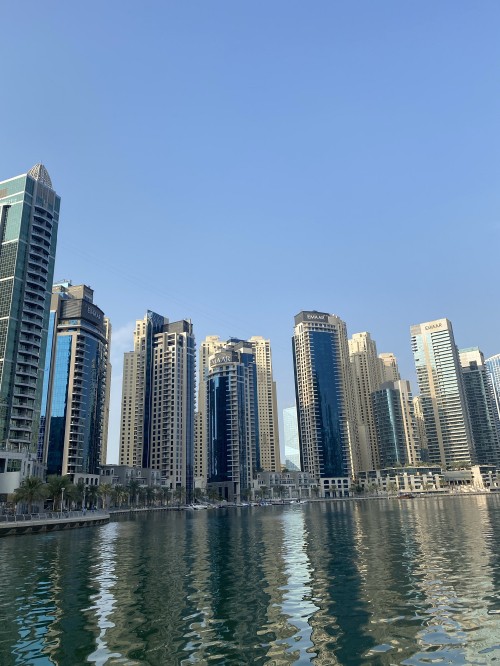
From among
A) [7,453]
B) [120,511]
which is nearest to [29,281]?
[7,453]

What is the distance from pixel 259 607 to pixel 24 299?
144 metres

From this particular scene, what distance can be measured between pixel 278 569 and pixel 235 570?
3655 mm

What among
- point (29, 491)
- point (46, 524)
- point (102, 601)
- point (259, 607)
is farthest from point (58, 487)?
point (259, 607)

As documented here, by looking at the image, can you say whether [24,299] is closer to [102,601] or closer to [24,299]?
[24,299]

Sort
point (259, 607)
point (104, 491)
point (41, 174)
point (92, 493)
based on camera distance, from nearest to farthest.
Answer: point (259, 607)
point (92, 493)
point (104, 491)
point (41, 174)

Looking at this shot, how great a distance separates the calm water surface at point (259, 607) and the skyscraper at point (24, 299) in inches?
3893

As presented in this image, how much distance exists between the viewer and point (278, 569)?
42438 mm

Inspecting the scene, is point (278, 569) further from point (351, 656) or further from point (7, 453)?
point (7, 453)

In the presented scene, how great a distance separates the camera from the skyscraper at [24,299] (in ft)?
472

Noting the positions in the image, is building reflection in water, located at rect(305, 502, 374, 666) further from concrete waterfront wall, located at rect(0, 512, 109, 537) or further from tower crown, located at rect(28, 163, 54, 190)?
tower crown, located at rect(28, 163, 54, 190)

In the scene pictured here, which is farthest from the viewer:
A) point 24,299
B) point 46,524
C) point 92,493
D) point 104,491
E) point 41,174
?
point 41,174

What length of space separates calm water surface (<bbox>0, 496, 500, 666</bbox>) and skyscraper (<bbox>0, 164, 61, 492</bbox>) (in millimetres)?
98874

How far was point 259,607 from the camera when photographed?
28.8m

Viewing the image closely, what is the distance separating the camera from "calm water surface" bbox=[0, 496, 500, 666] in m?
20.8
